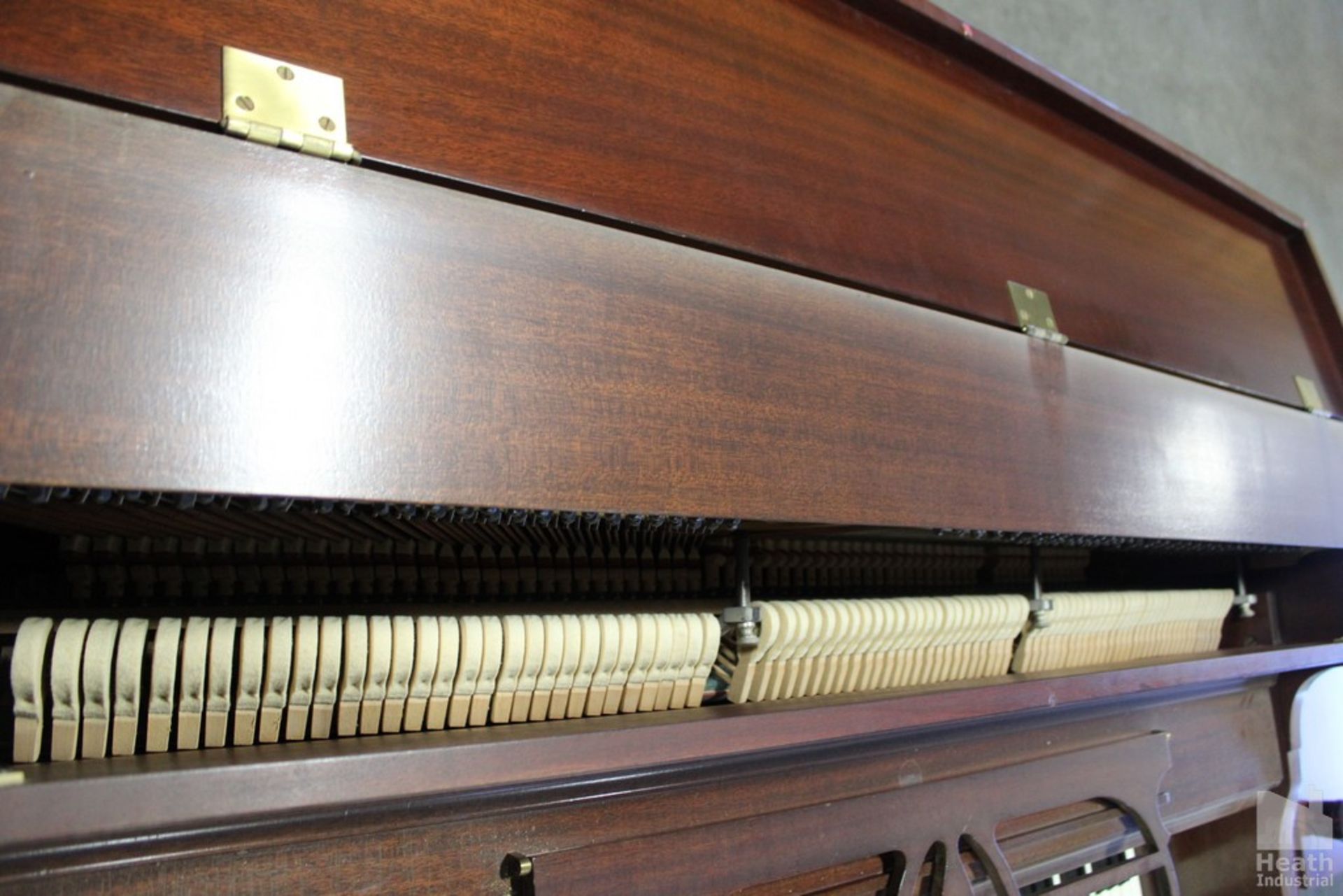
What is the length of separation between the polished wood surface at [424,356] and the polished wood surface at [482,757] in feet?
0.69

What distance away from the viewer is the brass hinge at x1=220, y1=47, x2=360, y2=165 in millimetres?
788

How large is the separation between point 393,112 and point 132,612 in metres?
0.57

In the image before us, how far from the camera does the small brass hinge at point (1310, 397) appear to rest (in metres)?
2.14

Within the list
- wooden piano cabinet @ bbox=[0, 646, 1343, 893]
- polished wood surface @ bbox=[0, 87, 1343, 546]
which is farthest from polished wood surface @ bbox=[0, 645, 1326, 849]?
polished wood surface @ bbox=[0, 87, 1343, 546]

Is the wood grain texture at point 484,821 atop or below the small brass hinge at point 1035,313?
below

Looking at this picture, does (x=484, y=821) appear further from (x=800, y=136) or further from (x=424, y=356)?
(x=800, y=136)

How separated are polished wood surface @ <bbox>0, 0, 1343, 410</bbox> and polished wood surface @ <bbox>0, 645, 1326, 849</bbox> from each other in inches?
20.0

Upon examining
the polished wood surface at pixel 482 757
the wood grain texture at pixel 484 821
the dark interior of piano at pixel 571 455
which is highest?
the dark interior of piano at pixel 571 455

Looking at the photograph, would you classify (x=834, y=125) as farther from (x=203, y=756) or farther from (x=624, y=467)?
(x=203, y=756)

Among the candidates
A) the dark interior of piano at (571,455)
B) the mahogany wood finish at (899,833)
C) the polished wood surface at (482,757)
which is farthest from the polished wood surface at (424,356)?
the mahogany wood finish at (899,833)

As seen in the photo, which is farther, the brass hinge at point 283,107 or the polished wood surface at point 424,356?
the brass hinge at point 283,107

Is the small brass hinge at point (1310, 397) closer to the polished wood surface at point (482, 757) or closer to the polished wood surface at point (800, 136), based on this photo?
the polished wood surface at point (800, 136)

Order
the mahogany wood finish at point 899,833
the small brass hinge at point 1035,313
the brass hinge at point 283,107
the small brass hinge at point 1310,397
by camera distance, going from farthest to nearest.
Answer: the small brass hinge at point 1310,397
the small brass hinge at point 1035,313
the mahogany wood finish at point 899,833
the brass hinge at point 283,107

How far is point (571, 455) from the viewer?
865 millimetres
